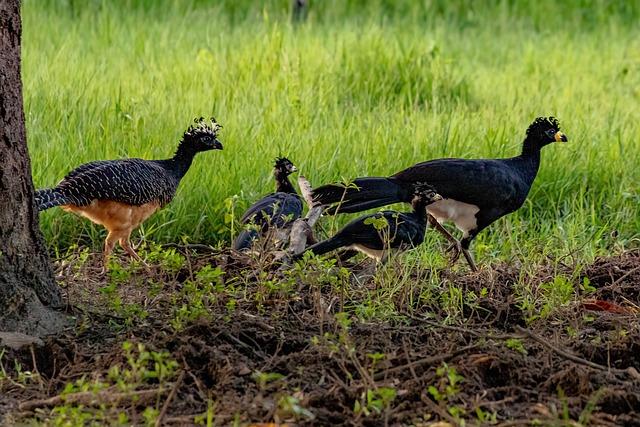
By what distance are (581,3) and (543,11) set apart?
0.70 metres

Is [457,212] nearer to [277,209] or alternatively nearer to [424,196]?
[424,196]

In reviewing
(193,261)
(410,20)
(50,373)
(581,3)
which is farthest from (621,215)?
(581,3)

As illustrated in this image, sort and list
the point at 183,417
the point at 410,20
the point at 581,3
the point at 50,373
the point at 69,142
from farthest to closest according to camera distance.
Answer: the point at 581,3
the point at 410,20
the point at 69,142
the point at 50,373
the point at 183,417

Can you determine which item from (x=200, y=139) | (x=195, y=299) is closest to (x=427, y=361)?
(x=195, y=299)

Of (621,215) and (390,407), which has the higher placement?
(390,407)

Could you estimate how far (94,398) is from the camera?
4.16 metres

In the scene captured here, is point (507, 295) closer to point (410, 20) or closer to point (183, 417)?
point (183, 417)

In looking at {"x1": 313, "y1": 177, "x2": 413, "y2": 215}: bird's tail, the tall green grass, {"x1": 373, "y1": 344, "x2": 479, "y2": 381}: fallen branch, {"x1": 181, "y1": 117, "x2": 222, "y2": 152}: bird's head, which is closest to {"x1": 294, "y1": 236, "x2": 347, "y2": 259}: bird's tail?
{"x1": 313, "y1": 177, "x2": 413, "y2": 215}: bird's tail

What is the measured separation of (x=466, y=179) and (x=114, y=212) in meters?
2.06

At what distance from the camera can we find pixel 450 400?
4.18m

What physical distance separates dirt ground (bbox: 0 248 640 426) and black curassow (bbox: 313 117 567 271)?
97cm

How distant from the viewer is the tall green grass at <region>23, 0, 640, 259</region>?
7633mm

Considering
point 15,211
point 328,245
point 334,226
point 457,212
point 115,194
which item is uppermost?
point 15,211

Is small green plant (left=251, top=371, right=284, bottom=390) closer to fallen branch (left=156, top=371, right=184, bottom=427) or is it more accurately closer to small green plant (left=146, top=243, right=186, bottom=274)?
fallen branch (left=156, top=371, right=184, bottom=427)
